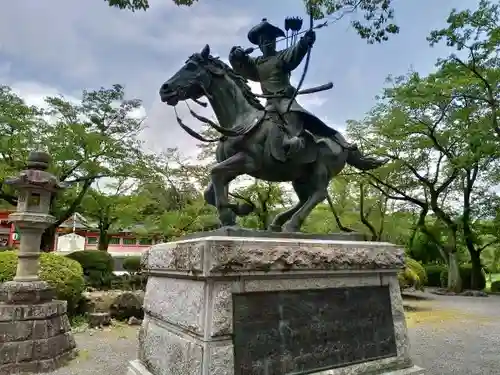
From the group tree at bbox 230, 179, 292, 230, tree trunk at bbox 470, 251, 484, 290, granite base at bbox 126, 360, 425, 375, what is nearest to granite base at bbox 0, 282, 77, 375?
granite base at bbox 126, 360, 425, 375

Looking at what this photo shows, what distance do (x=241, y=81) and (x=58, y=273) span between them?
696 centimetres

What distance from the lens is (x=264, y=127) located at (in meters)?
3.49

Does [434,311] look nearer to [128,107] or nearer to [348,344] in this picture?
[348,344]

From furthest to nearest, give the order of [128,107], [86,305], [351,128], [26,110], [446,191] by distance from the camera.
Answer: [446,191] → [351,128] → [128,107] → [26,110] → [86,305]

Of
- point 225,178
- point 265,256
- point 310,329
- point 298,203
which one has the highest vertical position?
point 225,178

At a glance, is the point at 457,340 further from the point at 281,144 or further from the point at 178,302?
the point at 178,302

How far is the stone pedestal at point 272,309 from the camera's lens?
8.68 feet

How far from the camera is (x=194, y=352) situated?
2613mm

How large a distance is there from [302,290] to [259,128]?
146cm

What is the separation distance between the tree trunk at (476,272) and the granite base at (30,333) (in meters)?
19.9

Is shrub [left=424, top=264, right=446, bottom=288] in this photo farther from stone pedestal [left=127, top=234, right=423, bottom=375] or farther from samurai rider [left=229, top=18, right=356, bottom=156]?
samurai rider [left=229, top=18, right=356, bottom=156]

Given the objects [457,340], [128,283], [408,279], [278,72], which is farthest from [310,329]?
[128,283]

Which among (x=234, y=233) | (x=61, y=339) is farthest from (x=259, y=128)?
(x=61, y=339)

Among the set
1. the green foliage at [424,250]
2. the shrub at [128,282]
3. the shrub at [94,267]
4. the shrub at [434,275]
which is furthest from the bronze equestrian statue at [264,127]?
the green foliage at [424,250]
